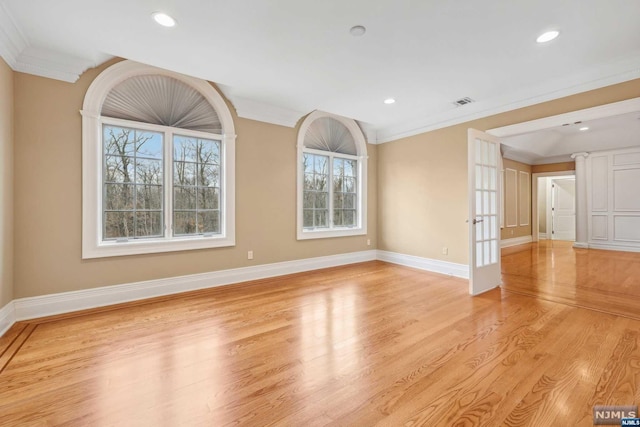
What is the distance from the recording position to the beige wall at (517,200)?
7671 mm

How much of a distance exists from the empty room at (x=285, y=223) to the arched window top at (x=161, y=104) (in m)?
0.02

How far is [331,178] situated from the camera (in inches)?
209

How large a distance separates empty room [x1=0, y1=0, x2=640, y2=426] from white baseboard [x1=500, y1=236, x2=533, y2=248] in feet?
7.45

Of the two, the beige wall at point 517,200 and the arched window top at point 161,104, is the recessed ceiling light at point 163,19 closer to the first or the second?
the arched window top at point 161,104

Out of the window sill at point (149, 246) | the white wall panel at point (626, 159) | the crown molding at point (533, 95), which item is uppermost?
the crown molding at point (533, 95)

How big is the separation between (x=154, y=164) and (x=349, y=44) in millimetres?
2771

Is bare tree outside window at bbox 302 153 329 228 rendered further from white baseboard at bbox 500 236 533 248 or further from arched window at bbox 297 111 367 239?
white baseboard at bbox 500 236 533 248

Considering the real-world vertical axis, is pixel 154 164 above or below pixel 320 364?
above

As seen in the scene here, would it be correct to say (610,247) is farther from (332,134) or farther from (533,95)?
(332,134)

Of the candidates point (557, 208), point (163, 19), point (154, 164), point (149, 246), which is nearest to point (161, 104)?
point (154, 164)

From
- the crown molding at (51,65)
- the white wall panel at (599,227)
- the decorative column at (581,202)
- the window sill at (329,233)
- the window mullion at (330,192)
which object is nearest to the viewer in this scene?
the crown molding at (51,65)

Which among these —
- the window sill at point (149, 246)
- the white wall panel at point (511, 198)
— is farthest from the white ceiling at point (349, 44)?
the white wall panel at point (511, 198)

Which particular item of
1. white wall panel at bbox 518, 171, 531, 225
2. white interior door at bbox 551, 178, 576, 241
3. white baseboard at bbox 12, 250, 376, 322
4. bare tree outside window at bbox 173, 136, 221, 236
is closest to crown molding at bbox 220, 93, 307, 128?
bare tree outside window at bbox 173, 136, 221, 236

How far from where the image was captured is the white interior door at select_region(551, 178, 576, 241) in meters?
9.24
